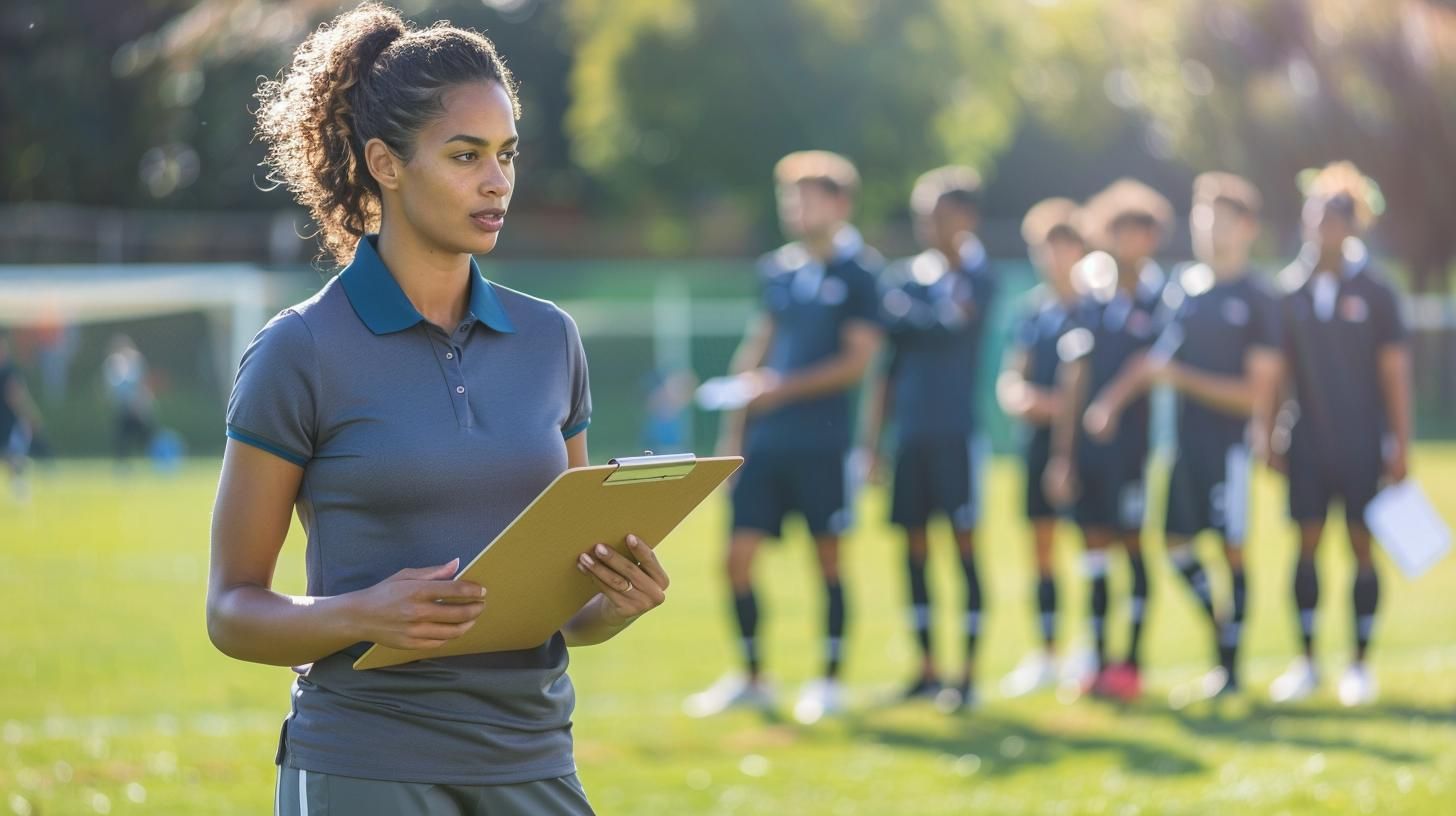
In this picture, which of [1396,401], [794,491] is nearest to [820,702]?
[794,491]

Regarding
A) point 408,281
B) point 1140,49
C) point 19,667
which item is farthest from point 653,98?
point 408,281

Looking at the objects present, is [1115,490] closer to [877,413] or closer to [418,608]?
[877,413]

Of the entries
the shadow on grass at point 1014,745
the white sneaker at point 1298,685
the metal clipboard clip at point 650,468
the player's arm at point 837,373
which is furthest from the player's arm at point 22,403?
the metal clipboard clip at point 650,468

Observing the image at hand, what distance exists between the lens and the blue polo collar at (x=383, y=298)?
9.83 feet

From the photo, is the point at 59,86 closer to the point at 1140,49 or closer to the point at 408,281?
the point at 1140,49

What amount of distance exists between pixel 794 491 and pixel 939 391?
94 cm

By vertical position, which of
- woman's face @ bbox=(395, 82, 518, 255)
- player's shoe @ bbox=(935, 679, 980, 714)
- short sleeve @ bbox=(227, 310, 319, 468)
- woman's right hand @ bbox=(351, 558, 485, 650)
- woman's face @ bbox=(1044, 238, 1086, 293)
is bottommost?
player's shoe @ bbox=(935, 679, 980, 714)

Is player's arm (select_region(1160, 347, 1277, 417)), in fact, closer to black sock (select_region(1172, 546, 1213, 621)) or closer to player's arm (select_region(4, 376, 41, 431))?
black sock (select_region(1172, 546, 1213, 621))

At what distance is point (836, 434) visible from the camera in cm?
872

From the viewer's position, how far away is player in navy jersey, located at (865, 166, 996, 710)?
29.5 ft

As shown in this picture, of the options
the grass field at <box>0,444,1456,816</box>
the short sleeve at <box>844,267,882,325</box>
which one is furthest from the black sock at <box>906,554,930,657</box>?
the short sleeve at <box>844,267,882,325</box>

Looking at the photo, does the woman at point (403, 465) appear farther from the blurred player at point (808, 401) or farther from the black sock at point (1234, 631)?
the black sock at point (1234, 631)

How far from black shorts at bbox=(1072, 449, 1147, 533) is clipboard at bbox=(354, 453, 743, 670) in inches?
256

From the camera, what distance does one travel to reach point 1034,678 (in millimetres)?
9531
